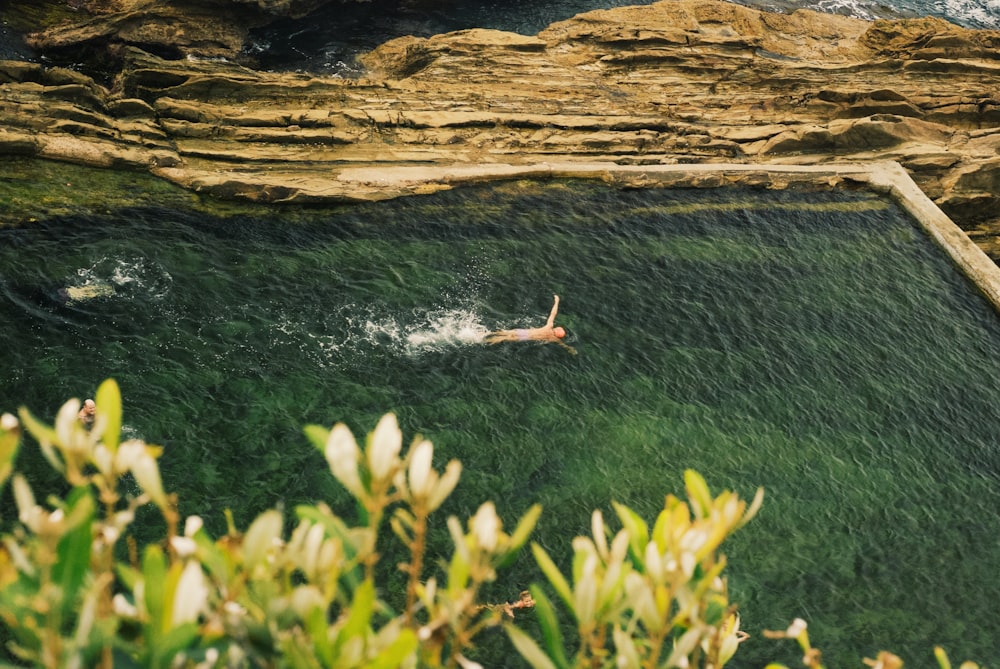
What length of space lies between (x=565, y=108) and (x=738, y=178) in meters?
4.99

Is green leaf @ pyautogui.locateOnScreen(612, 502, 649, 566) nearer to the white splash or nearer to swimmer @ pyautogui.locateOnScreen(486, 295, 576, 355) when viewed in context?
the white splash

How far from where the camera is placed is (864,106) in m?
25.4

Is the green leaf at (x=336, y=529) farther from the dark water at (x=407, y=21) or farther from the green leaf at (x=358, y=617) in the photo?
the dark water at (x=407, y=21)

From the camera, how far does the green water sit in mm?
13391

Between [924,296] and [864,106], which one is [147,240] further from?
[864,106]

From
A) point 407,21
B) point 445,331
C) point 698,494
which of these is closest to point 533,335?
point 445,331

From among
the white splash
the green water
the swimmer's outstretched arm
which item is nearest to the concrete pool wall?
the green water

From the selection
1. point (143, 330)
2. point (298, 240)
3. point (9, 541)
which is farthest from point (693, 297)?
point (9, 541)

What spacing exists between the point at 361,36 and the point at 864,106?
15.6 meters

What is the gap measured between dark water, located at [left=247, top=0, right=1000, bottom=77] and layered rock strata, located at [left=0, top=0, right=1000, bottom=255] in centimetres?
162

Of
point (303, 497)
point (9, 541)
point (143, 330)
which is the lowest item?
point (303, 497)

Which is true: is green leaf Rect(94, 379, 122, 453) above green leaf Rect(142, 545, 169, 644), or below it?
above

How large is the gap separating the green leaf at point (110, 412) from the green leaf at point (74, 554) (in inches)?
16.6

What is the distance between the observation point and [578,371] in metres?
16.2
